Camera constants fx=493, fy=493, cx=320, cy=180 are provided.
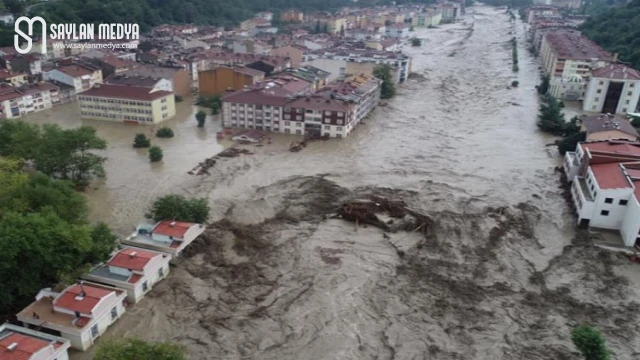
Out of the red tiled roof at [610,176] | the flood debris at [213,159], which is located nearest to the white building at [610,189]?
the red tiled roof at [610,176]

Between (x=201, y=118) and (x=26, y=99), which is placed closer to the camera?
(x=201, y=118)

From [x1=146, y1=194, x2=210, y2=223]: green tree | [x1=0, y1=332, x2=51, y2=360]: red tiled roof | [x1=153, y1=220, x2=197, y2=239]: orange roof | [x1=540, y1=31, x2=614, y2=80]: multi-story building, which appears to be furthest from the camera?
[x1=540, y1=31, x2=614, y2=80]: multi-story building

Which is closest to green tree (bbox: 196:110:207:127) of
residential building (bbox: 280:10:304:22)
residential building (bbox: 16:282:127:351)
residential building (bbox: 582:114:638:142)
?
residential building (bbox: 16:282:127:351)

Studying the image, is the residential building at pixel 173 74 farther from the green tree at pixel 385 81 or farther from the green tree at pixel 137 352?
the green tree at pixel 137 352

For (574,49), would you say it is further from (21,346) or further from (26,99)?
(21,346)

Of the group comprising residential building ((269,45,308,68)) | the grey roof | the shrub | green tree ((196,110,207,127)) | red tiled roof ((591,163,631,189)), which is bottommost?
the shrub

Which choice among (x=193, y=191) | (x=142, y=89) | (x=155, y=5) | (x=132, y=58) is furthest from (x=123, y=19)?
(x=193, y=191)

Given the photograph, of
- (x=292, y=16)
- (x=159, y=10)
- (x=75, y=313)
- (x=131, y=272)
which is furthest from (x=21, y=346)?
(x=292, y=16)

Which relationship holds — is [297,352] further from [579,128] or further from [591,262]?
[579,128]

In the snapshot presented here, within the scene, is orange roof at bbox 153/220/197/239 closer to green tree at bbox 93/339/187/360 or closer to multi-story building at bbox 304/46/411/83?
green tree at bbox 93/339/187/360
